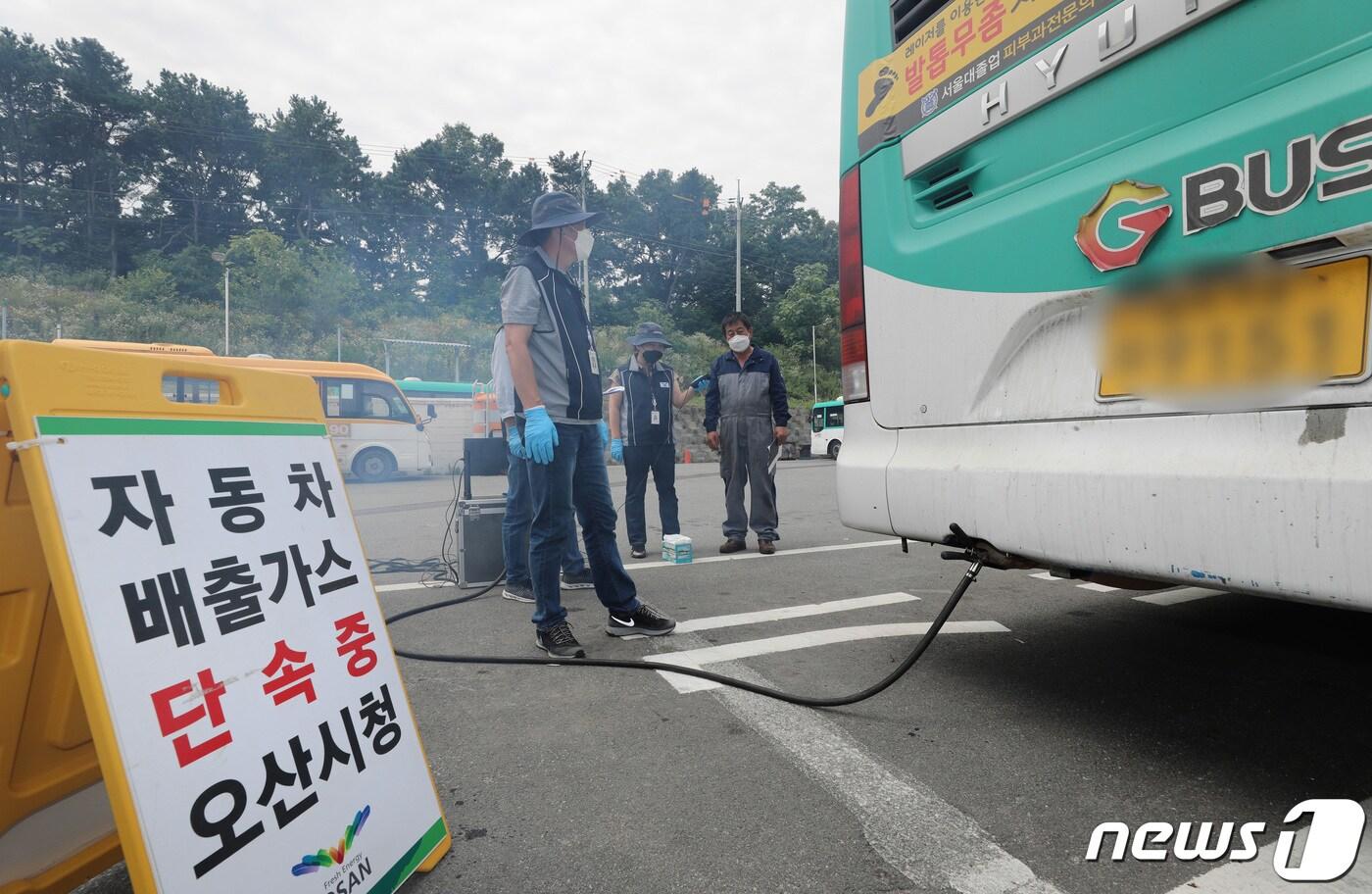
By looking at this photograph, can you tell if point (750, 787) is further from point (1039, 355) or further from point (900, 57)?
point (900, 57)

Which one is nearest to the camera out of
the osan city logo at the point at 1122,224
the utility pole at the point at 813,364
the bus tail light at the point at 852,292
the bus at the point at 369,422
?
the osan city logo at the point at 1122,224

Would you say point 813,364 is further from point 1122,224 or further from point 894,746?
point 1122,224

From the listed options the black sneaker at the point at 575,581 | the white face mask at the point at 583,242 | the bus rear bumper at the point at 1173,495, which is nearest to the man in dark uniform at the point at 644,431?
the black sneaker at the point at 575,581

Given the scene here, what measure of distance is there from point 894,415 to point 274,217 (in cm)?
5719

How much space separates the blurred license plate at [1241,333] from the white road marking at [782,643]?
1.64m

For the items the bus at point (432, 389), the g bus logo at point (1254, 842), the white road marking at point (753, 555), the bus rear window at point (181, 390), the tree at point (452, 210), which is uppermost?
the tree at point (452, 210)

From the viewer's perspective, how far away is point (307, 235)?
49.8m

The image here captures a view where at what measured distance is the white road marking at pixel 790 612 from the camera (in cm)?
332

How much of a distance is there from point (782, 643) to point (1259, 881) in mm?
1764

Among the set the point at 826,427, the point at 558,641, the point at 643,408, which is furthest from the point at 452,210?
the point at 558,641

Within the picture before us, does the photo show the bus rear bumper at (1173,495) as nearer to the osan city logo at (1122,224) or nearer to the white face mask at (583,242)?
the osan city logo at (1122,224)

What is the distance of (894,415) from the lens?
88.0 inches

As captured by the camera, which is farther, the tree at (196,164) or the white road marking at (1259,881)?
the tree at (196,164)

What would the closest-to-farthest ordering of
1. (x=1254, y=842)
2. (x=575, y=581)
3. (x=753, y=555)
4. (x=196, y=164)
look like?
(x=1254, y=842) → (x=575, y=581) → (x=753, y=555) → (x=196, y=164)
